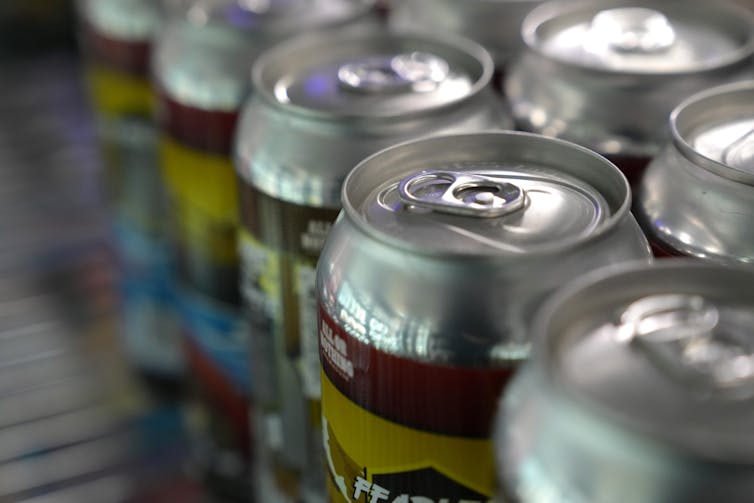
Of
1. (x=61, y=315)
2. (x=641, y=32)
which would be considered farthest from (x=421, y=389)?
(x=61, y=315)

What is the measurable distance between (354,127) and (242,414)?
0.59 m

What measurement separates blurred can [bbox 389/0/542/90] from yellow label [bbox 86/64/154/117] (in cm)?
57

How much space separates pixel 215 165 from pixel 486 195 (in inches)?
21.0

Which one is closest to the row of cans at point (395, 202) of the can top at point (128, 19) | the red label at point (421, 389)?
the red label at point (421, 389)

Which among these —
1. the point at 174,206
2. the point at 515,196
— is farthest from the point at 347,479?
the point at 174,206

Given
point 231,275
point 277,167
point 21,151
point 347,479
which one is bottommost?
point 21,151

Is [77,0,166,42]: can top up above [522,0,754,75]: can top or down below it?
below

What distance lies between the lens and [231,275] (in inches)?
52.3

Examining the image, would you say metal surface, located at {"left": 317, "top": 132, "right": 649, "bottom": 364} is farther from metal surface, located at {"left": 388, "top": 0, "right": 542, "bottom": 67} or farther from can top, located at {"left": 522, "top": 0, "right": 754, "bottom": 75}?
metal surface, located at {"left": 388, "top": 0, "right": 542, "bottom": 67}

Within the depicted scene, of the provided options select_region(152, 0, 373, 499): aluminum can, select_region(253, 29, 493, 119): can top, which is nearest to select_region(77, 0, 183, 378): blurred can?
select_region(152, 0, 373, 499): aluminum can

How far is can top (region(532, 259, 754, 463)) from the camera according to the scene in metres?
0.56

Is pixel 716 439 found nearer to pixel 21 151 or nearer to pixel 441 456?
pixel 441 456

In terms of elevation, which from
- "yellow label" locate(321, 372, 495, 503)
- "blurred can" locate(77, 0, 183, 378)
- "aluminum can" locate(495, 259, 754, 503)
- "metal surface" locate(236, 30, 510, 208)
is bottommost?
"blurred can" locate(77, 0, 183, 378)

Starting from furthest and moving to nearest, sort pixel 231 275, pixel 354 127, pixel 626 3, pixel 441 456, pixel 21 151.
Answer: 1. pixel 21 151
2. pixel 231 275
3. pixel 626 3
4. pixel 354 127
5. pixel 441 456
